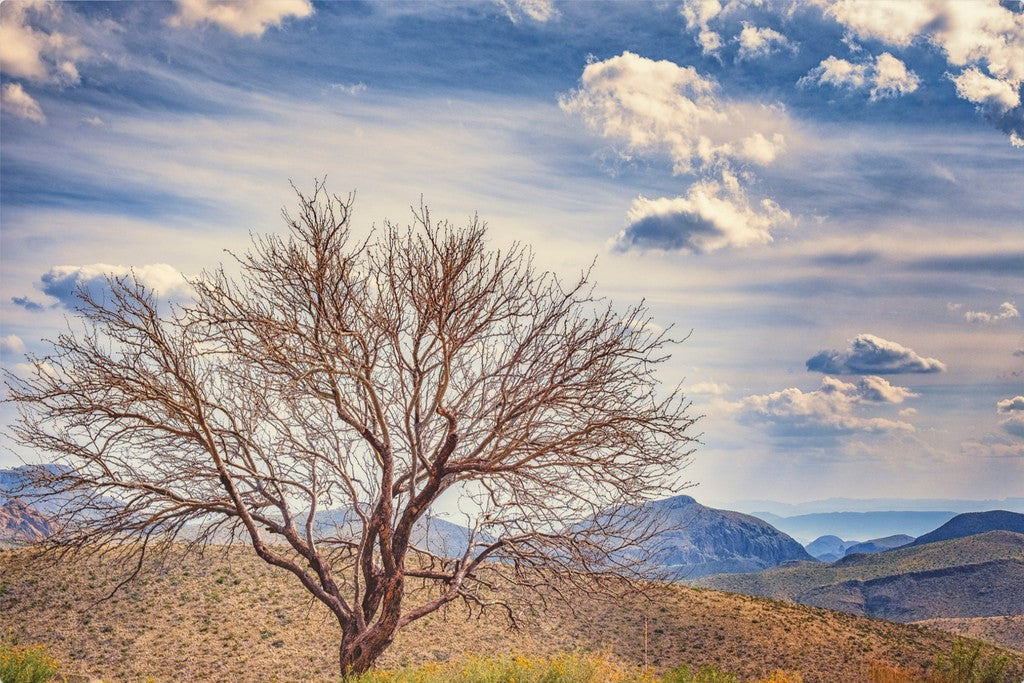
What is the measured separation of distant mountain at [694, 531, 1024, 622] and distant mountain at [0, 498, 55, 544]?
376 ft

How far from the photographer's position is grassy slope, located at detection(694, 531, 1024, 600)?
408 ft

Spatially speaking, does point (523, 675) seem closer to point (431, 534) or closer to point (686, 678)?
point (686, 678)

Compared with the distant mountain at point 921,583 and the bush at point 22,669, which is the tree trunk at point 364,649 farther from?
the distant mountain at point 921,583

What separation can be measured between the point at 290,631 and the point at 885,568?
442 ft

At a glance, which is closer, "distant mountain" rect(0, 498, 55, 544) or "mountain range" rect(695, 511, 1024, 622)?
"distant mountain" rect(0, 498, 55, 544)

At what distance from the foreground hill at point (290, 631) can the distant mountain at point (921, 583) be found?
85.8 metres

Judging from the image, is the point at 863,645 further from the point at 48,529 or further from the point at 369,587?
the point at 48,529

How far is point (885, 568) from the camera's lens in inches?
5359

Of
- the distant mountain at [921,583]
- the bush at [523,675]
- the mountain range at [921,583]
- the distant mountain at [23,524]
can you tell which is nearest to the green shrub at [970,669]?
the bush at [523,675]

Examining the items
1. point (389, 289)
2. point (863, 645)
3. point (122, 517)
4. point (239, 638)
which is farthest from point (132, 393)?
point (863, 645)

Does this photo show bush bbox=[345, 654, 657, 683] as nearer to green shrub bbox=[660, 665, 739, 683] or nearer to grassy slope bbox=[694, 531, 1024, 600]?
green shrub bbox=[660, 665, 739, 683]

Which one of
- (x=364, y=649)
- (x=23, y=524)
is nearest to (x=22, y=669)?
(x=23, y=524)

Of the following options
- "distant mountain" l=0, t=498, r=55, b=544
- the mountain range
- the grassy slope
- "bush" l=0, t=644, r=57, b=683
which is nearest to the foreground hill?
"bush" l=0, t=644, r=57, b=683

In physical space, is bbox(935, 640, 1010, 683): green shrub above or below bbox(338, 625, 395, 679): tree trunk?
below
